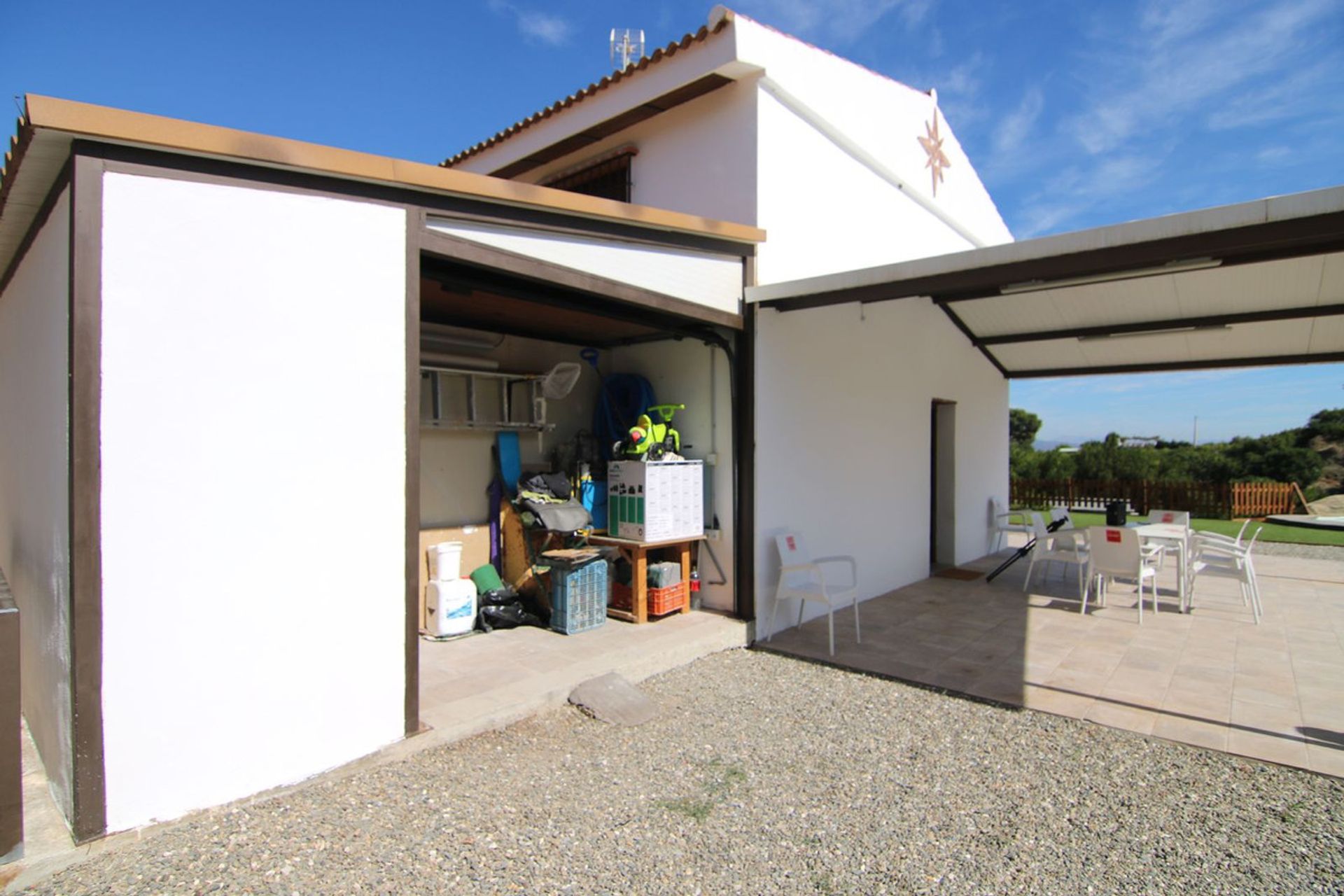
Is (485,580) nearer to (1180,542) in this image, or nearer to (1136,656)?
(1136,656)

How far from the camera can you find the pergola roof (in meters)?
3.86

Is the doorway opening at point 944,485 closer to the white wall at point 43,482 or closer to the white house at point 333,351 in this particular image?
the white house at point 333,351

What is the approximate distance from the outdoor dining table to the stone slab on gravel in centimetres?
530

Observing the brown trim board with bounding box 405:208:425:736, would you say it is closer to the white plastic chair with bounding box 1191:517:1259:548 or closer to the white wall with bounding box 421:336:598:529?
the white wall with bounding box 421:336:598:529

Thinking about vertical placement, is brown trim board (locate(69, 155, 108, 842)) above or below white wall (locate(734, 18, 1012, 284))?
below

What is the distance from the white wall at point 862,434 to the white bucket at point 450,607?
2.52 metres

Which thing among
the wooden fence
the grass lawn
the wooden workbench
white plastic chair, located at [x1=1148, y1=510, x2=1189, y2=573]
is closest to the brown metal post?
the wooden workbench

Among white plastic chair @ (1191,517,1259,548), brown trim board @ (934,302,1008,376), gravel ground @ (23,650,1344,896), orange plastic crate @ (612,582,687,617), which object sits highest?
brown trim board @ (934,302,1008,376)

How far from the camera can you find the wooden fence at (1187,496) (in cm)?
1691

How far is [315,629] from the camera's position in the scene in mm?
3385

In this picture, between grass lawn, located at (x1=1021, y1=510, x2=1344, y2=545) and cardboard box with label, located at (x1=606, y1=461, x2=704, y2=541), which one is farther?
grass lawn, located at (x1=1021, y1=510, x2=1344, y2=545)

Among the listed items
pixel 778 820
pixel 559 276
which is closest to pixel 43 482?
pixel 559 276

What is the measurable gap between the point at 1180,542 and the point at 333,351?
8.19 metres

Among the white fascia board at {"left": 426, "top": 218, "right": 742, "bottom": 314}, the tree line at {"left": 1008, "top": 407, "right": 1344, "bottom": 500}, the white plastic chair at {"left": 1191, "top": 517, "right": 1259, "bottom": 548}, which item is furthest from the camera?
the tree line at {"left": 1008, "top": 407, "right": 1344, "bottom": 500}
